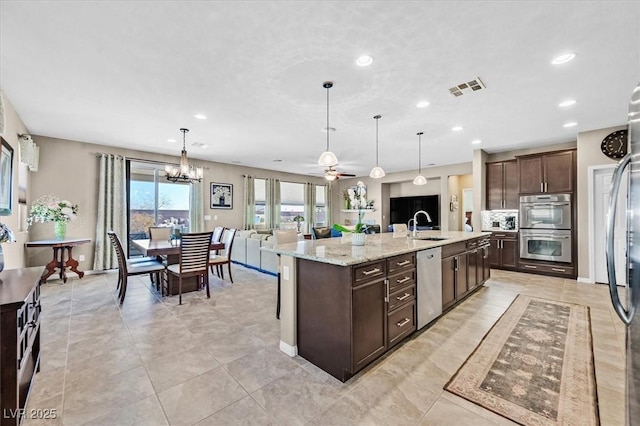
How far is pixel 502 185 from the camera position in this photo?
19.2 feet

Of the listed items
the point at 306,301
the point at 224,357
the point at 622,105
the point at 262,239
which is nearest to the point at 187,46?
the point at 306,301

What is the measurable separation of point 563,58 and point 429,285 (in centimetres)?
245

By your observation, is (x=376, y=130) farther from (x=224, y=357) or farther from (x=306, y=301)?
(x=224, y=357)

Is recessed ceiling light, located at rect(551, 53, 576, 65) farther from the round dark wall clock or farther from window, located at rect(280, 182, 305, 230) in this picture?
window, located at rect(280, 182, 305, 230)

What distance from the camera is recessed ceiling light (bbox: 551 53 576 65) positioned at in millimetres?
2432

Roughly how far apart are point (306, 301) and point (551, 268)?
17.8 feet

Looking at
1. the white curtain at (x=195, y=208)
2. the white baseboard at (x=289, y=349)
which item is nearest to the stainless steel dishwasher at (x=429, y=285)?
the white baseboard at (x=289, y=349)

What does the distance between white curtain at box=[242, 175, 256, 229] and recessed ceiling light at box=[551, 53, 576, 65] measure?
6893 mm

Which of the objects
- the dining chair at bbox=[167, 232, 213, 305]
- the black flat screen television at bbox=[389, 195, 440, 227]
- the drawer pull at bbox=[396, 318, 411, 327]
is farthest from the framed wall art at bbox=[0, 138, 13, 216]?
the black flat screen television at bbox=[389, 195, 440, 227]

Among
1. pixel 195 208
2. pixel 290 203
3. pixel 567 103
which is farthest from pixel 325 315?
pixel 290 203

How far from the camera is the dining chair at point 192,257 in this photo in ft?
11.9

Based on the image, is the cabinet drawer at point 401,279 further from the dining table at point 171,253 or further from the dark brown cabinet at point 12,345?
the dining table at point 171,253

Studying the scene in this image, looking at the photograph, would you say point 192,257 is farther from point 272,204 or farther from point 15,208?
point 272,204

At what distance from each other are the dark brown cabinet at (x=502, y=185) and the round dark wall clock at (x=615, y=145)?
4.42ft
